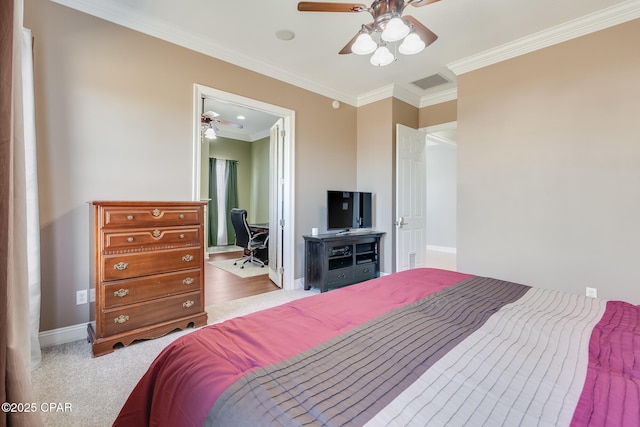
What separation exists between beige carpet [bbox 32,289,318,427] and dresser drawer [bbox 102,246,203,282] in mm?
587

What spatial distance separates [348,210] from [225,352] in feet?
11.2

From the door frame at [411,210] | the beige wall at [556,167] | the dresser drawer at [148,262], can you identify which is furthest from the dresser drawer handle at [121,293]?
the beige wall at [556,167]

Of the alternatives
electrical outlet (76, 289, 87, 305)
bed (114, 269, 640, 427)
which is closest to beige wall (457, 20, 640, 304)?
bed (114, 269, 640, 427)

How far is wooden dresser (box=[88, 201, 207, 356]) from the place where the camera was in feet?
6.95

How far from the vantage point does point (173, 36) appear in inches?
111

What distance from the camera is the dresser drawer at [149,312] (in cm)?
216

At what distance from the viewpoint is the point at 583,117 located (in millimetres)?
2709

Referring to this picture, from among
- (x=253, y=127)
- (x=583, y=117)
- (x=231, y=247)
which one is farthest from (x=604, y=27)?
(x=231, y=247)

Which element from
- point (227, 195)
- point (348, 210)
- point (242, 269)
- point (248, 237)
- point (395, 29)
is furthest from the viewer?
point (227, 195)

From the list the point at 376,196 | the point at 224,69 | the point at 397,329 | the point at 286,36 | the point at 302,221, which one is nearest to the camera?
the point at 397,329

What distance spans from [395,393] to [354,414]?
15cm

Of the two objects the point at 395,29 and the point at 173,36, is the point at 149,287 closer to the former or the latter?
the point at 173,36

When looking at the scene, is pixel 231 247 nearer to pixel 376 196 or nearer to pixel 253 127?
pixel 253 127

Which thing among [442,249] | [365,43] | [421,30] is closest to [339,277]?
[365,43]
